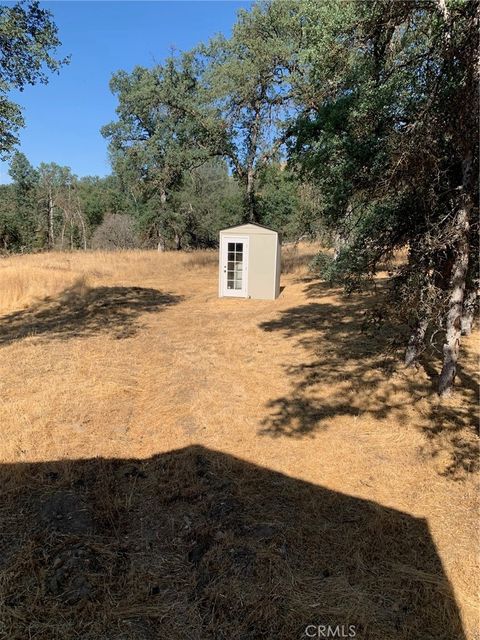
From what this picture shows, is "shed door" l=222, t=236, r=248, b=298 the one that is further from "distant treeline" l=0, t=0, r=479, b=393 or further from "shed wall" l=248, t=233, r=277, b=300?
"distant treeline" l=0, t=0, r=479, b=393

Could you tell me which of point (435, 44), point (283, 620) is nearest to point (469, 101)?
point (435, 44)

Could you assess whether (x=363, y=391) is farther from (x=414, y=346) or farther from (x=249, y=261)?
(x=249, y=261)

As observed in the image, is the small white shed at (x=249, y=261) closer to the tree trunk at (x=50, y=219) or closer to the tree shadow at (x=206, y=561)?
the tree shadow at (x=206, y=561)

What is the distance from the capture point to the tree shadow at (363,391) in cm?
463

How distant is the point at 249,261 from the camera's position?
13.4 metres

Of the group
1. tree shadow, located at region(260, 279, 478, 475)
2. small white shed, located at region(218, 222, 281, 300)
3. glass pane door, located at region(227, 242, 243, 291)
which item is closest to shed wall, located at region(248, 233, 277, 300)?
small white shed, located at region(218, 222, 281, 300)

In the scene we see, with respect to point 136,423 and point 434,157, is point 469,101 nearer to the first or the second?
point 434,157

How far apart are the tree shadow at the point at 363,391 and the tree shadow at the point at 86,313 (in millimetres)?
4343

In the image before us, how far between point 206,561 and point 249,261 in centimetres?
1118

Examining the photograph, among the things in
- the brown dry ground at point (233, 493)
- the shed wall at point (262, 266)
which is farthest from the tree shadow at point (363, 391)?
the shed wall at point (262, 266)

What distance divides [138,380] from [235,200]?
28.4 metres

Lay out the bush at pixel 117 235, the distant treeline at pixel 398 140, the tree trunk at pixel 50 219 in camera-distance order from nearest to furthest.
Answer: the distant treeline at pixel 398 140, the bush at pixel 117 235, the tree trunk at pixel 50 219

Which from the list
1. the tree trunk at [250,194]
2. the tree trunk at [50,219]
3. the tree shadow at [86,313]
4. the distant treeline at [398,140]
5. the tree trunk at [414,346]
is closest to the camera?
the distant treeline at [398,140]

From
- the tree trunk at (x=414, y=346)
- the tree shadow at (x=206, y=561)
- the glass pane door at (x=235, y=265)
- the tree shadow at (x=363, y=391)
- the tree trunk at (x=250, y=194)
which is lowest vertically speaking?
the tree shadow at (x=206, y=561)
